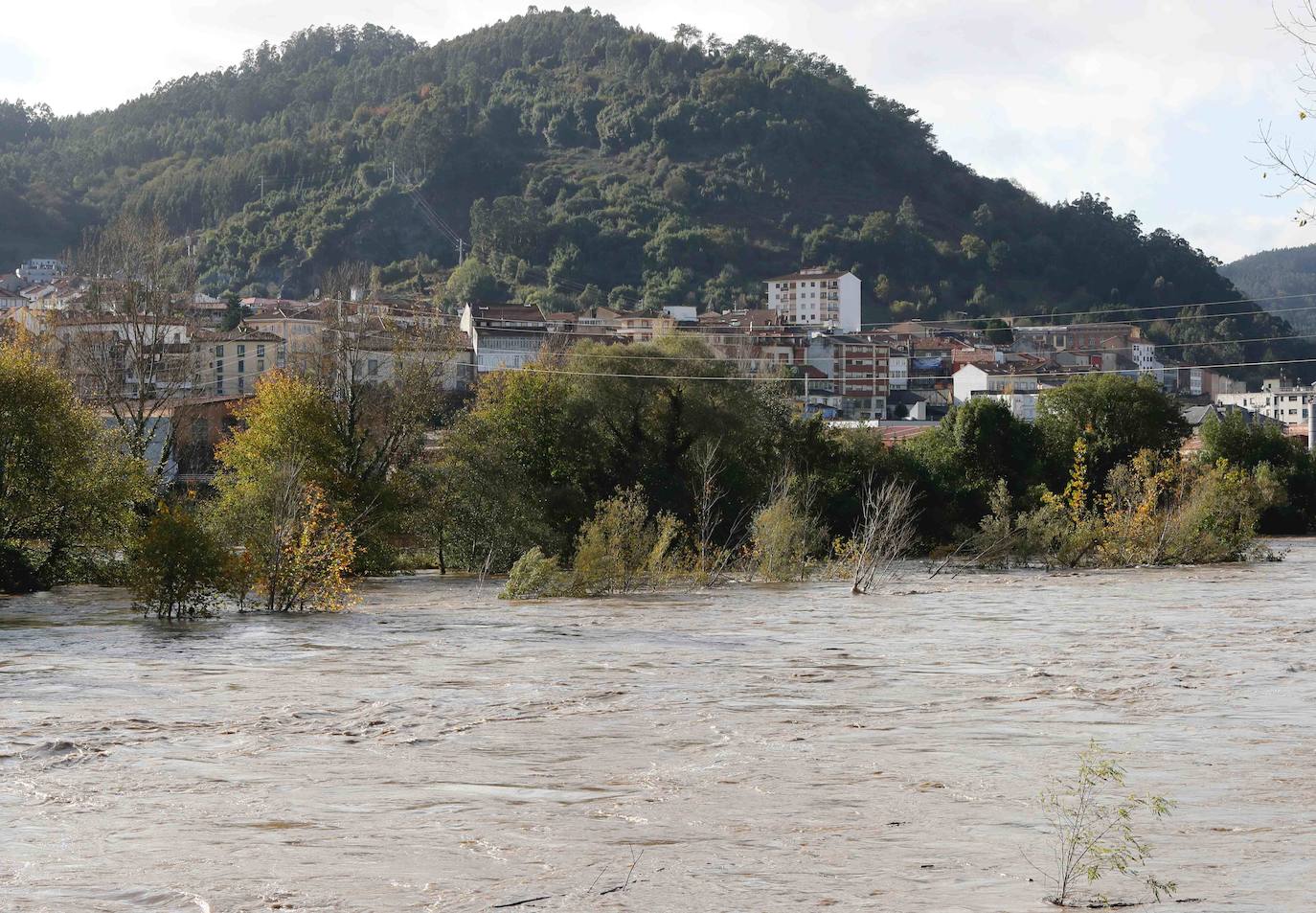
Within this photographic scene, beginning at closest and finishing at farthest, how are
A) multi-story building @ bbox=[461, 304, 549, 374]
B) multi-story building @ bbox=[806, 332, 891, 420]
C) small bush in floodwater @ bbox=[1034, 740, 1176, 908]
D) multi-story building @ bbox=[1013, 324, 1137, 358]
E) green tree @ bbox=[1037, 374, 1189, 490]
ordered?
small bush in floodwater @ bbox=[1034, 740, 1176, 908] < green tree @ bbox=[1037, 374, 1189, 490] < multi-story building @ bbox=[461, 304, 549, 374] < multi-story building @ bbox=[806, 332, 891, 420] < multi-story building @ bbox=[1013, 324, 1137, 358]

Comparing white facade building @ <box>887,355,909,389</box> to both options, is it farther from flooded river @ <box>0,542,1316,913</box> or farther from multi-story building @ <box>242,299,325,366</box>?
flooded river @ <box>0,542,1316,913</box>

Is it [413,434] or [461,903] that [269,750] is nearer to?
[461,903]

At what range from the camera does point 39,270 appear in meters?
193

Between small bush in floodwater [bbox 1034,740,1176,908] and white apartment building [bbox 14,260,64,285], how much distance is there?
623ft

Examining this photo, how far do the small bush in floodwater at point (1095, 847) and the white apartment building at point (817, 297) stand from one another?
546ft

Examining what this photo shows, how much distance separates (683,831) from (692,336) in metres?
36.8

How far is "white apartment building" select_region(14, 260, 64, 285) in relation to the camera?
7303 inches

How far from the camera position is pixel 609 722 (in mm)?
15570

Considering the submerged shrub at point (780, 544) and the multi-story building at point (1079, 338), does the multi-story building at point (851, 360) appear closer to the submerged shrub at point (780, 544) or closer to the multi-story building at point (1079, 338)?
the multi-story building at point (1079, 338)

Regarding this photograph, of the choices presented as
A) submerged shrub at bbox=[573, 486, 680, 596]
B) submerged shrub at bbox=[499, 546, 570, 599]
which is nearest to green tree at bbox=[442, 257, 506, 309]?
submerged shrub at bbox=[573, 486, 680, 596]

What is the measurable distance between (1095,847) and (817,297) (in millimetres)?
173485

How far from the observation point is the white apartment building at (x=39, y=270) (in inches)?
7303

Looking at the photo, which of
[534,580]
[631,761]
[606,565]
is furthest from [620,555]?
[631,761]

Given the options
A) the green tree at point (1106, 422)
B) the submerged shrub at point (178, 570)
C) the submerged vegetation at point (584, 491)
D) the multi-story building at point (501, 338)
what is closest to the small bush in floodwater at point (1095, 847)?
the submerged shrub at point (178, 570)
